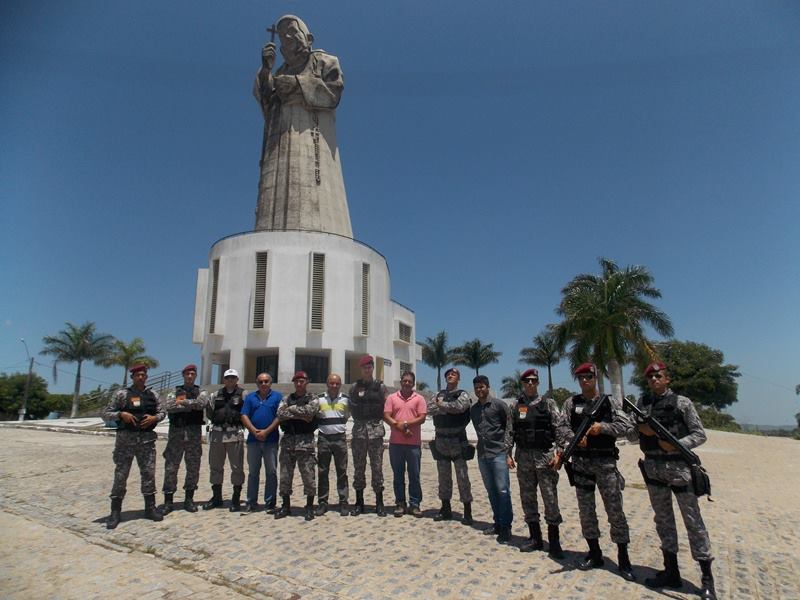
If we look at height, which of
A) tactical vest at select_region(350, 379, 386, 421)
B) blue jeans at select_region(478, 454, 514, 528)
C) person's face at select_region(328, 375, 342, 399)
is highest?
person's face at select_region(328, 375, 342, 399)

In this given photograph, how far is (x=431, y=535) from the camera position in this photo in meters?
5.73

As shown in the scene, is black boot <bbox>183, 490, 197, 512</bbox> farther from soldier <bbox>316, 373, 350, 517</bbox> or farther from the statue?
the statue

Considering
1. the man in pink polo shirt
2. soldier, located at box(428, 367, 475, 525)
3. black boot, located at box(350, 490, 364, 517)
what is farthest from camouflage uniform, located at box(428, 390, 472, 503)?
black boot, located at box(350, 490, 364, 517)

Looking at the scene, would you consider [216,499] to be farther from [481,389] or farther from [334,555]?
[481,389]

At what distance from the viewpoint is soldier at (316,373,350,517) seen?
679 cm

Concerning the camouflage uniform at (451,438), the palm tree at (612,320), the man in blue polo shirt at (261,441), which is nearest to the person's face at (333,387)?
the man in blue polo shirt at (261,441)

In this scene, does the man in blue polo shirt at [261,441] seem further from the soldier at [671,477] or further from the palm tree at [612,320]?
the palm tree at [612,320]

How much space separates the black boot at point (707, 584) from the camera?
159 inches

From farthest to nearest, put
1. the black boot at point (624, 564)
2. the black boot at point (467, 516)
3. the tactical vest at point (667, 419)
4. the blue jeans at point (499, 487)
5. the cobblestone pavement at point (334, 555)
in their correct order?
the black boot at point (467, 516) < the blue jeans at point (499, 487) < the tactical vest at point (667, 419) < the black boot at point (624, 564) < the cobblestone pavement at point (334, 555)

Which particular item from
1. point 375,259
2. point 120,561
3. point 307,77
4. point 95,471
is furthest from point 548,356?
point 120,561

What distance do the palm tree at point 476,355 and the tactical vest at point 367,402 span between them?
48.0 metres

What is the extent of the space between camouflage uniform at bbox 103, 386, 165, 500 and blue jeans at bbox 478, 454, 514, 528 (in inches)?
173

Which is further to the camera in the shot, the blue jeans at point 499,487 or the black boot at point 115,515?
the black boot at point 115,515

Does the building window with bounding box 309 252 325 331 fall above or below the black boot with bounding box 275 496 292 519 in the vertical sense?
above
